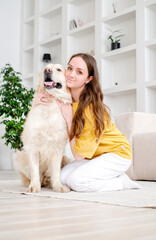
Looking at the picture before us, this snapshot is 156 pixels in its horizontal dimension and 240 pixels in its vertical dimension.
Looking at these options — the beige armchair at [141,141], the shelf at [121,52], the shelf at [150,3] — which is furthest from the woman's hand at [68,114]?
the shelf at [150,3]

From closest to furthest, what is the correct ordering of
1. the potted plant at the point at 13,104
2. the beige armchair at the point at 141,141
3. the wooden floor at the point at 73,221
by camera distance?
the wooden floor at the point at 73,221 < the beige armchair at the point at 141,141 < the potted plant at the point at 13,104

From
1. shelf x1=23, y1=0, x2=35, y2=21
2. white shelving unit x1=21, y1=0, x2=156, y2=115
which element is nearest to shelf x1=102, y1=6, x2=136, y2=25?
white shelving unit x1=21, y1=0, x2=156, y2=115

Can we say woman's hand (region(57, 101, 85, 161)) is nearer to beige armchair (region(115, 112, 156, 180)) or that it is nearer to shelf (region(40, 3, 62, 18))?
beige armchair (region(115, 112, 156, 180))

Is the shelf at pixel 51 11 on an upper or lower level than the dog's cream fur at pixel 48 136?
upper

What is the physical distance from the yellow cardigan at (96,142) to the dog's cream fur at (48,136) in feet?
0.37

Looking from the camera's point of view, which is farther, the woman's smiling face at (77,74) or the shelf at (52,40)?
the shelf at (52,40)

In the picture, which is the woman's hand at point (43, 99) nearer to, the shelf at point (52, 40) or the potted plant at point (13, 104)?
the potted plant at point (13, 104)

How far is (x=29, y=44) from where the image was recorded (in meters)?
6.45

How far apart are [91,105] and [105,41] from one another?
3.37 m

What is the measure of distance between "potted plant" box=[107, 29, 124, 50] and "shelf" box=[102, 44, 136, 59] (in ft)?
0.40

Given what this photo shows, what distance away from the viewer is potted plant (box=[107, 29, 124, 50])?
16.3 feet

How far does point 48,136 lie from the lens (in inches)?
73.6

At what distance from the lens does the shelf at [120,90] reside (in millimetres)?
4586

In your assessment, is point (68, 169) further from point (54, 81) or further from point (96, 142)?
point (54, 81)
